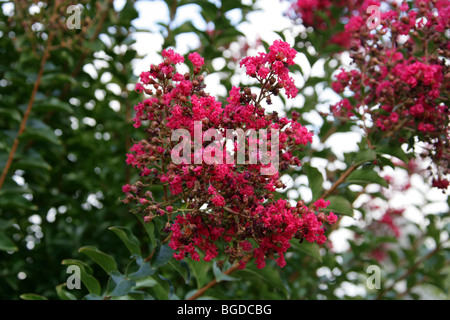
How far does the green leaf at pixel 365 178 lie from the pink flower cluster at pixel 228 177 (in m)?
0.42

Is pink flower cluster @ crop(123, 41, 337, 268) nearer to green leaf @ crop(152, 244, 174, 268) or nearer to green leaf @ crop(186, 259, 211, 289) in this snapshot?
green leaf @ crop(152, 244, 174, 268)

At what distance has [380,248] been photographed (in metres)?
3.90

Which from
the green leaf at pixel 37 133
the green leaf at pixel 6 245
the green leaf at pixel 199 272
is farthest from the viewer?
the green leaf at pixel 37 133

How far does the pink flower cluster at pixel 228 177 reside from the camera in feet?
4.21

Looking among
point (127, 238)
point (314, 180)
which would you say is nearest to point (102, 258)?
point (127, 238)

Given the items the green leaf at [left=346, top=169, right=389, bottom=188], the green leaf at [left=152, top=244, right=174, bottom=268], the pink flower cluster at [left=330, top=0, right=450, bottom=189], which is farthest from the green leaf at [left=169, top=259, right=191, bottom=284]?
the pink flower cluster at [left=330, top=0, right=450, bottom=189]

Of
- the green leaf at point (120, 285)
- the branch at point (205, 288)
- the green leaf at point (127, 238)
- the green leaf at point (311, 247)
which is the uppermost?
the green leaf at point (127, 238)

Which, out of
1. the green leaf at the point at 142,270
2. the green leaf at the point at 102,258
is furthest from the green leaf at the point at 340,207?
the green leaf at the point at 102,258

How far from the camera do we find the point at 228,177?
129cm

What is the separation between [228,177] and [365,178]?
0.75 m

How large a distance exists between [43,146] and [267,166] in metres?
1.82

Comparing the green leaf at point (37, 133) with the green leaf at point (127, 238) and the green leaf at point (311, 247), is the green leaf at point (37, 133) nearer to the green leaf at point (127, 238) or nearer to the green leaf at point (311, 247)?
the green leaf at point (127, 238)

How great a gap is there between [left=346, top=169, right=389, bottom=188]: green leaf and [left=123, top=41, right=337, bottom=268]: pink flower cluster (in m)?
0.42
